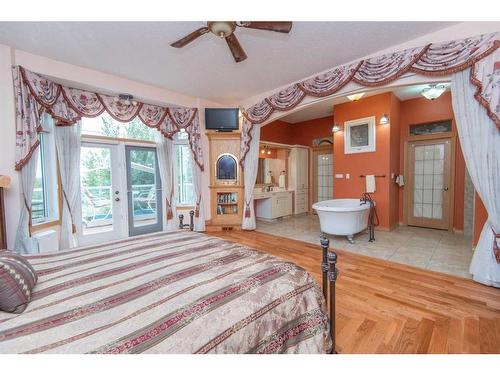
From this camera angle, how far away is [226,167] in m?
4.86

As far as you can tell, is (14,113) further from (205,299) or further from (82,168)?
(205,299)

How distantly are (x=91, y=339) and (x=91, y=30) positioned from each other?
9.67ft

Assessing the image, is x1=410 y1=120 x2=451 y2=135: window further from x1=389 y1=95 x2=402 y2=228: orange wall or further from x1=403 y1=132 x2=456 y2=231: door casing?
x1=389 y1=95 x2=402 y2=228: orange wall

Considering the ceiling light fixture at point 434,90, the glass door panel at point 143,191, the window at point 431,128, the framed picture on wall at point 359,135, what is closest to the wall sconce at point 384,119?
the framed picture on wall at point 359,135

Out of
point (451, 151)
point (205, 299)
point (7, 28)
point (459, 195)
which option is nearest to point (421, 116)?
point (451, 151)

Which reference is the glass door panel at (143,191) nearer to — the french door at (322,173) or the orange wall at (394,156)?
the french door at (322,173)

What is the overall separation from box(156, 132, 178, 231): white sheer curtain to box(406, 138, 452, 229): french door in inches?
208

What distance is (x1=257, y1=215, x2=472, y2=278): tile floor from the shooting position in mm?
2928

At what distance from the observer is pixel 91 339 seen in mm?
827

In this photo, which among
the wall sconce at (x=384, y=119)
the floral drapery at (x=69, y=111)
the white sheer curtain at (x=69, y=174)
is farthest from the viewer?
the wall sconce at (x=384, y=119)

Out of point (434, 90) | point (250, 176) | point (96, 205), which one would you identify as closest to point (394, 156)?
point (434, 90)

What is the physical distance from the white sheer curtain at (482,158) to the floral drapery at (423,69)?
0.27 ft

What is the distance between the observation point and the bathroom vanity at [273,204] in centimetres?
579

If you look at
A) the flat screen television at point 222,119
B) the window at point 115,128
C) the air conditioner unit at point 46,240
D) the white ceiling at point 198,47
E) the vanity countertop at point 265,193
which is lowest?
the air conditioner unit at point 46,240
